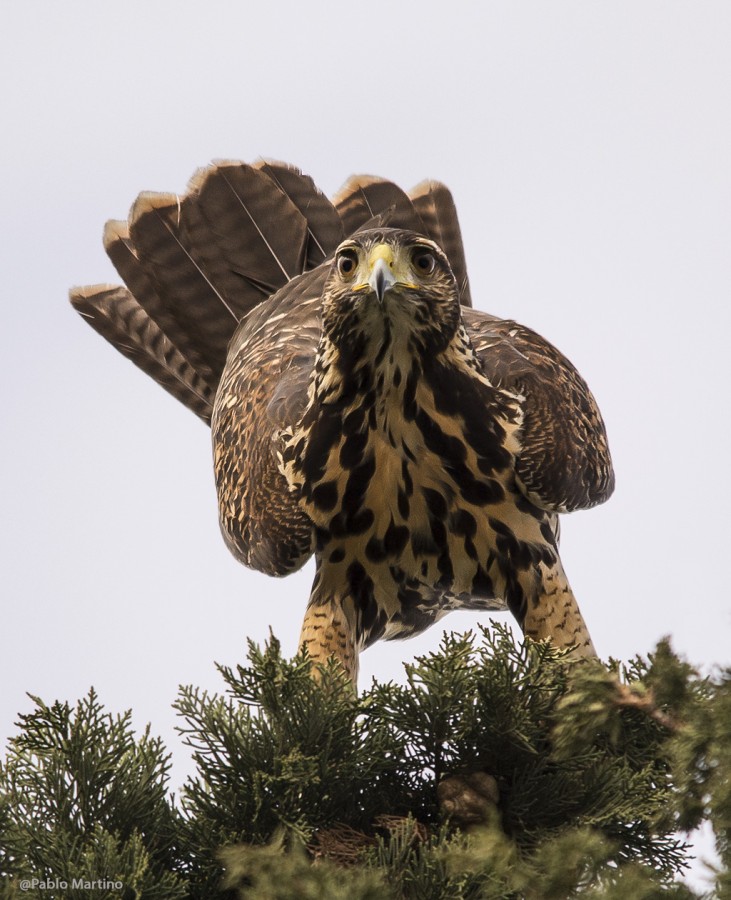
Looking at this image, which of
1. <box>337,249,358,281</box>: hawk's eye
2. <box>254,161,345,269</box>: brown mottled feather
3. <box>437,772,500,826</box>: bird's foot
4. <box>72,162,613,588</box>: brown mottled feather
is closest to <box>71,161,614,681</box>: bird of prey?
<box>337,249,358,281</box>: hawk's eye

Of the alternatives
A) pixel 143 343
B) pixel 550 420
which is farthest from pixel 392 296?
pixel 143 343

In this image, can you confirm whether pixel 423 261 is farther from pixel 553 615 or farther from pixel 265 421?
pixel 553 615

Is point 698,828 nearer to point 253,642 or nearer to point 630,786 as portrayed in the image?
point 630,786

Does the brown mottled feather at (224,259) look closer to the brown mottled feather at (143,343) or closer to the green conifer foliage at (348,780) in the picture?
the brown mottled feather at (143,343)

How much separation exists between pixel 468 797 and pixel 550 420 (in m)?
2.22

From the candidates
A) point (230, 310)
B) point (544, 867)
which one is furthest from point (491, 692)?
point (230, 310)

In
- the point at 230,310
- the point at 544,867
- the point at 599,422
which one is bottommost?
the point at 544,867

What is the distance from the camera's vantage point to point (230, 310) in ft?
27.4

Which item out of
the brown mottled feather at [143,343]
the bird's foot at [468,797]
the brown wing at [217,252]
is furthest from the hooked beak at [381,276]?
the brown mottled feather at [143,343]

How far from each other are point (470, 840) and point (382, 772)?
513 mm

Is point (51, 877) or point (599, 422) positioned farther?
point (599, 422)

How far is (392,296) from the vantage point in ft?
17.2

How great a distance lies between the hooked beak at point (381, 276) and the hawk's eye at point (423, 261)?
0.58 feet

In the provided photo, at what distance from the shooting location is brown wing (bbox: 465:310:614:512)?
580 centimetres
